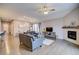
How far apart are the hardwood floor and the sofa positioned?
104mm

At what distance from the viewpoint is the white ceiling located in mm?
2670

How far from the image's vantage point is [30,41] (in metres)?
2.75

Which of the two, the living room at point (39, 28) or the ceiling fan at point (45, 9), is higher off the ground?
the ceiling fan at point (45, 9)

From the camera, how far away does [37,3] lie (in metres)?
2.66

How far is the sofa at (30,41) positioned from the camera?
9.02 feet

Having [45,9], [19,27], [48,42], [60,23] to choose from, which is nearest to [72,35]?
[60,23]

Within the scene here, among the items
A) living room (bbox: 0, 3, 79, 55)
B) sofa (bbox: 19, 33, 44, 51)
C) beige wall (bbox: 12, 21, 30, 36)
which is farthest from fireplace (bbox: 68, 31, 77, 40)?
beige wall (bbox: 12, 21, 30, 36)

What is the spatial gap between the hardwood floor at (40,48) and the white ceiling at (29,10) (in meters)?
0.60

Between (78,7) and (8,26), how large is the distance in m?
1.89

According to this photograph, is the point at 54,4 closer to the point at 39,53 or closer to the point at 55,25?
the point at 55,25

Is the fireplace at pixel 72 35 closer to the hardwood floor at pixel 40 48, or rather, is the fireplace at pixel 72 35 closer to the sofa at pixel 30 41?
the hardwood floor at pixel 40 48

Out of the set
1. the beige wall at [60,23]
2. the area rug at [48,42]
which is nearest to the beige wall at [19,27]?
the beige wall at [60,23]

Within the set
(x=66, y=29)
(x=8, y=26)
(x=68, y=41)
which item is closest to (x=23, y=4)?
(x=8, y=26)

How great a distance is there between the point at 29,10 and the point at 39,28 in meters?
0.55
